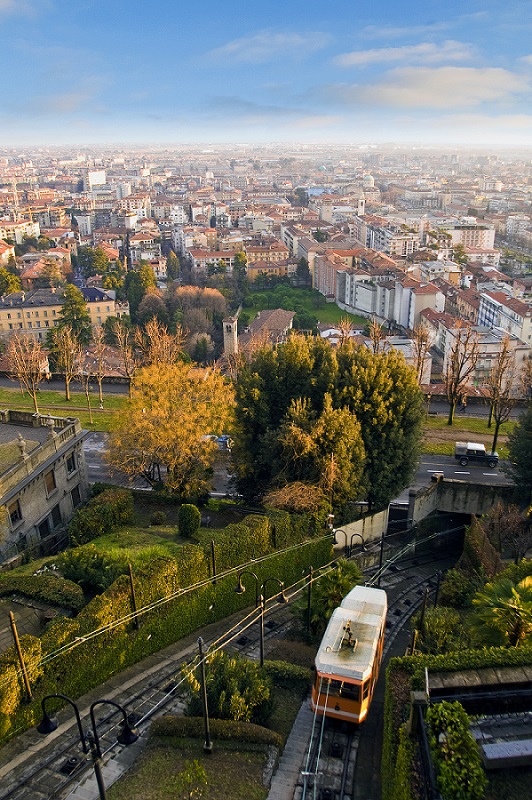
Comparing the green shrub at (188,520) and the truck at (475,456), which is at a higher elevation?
the green shrub at (188,520)

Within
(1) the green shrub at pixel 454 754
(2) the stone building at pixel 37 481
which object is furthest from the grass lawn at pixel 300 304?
(1) the green shrub at pixel 454 754

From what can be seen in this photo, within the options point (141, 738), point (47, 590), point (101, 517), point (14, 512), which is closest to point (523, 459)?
point (101, 517)

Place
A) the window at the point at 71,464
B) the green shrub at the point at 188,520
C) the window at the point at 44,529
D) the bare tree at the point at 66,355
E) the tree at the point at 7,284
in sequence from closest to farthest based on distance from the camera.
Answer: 1. the green shrub at the point at 188,520
2. the window at the point at 44,529
3. the window at the point at 71,464
4. the bare tree at the point at 66,355
5. the tree at the point at 7,284

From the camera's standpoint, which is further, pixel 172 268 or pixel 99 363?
pixel 172 268

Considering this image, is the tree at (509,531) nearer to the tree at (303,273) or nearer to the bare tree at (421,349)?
the bare tree at (421,349)

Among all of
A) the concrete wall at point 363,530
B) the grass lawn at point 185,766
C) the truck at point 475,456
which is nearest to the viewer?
the grass lawn at point 185,766

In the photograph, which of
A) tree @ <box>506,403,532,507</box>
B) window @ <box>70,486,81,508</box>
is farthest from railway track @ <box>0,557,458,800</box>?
tree @ <box>506,403,532,507</box>

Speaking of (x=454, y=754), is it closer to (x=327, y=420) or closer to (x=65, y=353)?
(x=327, y=420)
